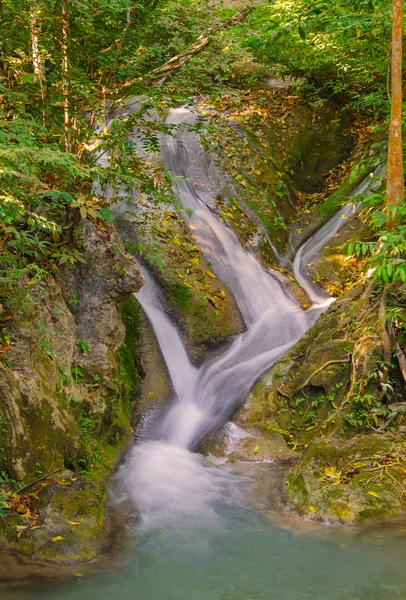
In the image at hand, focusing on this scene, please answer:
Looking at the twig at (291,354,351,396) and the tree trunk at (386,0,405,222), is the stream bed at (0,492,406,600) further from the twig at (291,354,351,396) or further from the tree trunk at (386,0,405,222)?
the tree trunk at (386,0,405,222)

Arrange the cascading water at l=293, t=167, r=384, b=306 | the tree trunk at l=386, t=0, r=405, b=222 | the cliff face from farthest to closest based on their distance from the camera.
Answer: the cascading water at l=293, t=167, r=384, b=306, the tree trunk at l=386, t=0, r=405, b=222, the cliff face

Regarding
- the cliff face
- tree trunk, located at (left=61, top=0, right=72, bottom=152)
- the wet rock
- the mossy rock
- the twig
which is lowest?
the mossy rock

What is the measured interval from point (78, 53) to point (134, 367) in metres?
3.61

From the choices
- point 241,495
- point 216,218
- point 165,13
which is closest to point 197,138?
point 216,218

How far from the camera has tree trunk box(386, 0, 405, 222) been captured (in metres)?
6.11

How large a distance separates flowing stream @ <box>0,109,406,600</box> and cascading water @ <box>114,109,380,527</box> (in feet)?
0.05

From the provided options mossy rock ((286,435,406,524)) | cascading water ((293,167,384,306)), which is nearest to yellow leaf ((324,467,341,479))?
mossy rock ((286,435,406,524))

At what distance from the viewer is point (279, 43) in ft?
38.7

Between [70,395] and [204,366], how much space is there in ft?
8.55

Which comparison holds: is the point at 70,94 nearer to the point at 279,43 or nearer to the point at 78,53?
the point at 78,53

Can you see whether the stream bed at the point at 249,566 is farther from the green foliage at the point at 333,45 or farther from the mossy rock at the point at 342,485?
the green foliage at the point at 333,45

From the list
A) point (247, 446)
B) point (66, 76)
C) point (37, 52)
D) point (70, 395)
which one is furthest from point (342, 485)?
point (37, 52)

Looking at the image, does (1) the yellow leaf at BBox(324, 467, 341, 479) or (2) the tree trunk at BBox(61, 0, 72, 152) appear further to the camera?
(2) the tree trunk at BBox(61, 0, 72, 152)

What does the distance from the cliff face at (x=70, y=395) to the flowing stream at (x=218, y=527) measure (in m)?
0.40
